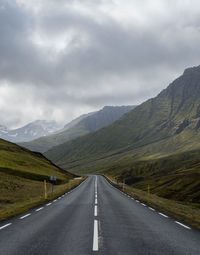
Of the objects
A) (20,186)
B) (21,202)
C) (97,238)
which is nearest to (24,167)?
(20,186)

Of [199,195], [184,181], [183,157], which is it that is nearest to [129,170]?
[183,157]

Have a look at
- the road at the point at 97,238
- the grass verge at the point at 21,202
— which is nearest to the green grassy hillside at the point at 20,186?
the grass verge at the point at 21,202

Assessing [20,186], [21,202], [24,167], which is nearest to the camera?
[21,202]

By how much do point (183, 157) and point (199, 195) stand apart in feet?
361

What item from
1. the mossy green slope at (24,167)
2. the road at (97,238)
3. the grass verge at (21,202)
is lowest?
the grass verge at (21,202)

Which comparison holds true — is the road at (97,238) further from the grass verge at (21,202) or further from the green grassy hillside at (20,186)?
the green grassy hillside at (20,186)

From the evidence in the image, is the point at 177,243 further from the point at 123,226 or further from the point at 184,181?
the point at 184,181

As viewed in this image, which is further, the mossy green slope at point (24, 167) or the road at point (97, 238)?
the mossy green slope at point (24, 167)

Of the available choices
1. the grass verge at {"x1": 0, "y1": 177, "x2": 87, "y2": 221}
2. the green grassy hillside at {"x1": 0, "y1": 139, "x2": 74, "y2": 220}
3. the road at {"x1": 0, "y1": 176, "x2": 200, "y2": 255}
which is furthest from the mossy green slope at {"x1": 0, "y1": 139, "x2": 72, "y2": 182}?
the road at {"x1": 0, "y1": 176, "x2": 200, "y2": 255}

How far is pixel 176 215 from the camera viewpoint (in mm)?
15484

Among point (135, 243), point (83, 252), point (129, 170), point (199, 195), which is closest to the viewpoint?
point (83, 252)

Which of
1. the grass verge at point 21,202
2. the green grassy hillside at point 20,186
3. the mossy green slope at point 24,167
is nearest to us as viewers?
the grass verge at point 21,202

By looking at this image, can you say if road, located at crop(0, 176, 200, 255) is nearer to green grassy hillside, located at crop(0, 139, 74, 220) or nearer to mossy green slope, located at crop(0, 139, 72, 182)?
green grassy hillside, located at crop(0, 139, 74, 220)

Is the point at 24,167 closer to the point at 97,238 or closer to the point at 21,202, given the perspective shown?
the point at 21,202
